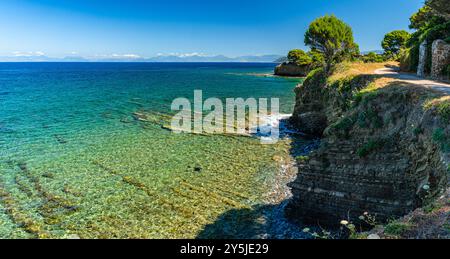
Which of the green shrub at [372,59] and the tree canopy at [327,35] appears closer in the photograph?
the tree canopy at [327,35]

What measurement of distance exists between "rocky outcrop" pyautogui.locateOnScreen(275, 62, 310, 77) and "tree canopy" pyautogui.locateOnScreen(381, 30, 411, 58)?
2891 cm

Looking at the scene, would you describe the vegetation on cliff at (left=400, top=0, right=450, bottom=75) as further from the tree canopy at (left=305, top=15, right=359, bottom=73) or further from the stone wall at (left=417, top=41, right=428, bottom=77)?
the tree canopy at (left=305, top=15, right=359, bottom=73)

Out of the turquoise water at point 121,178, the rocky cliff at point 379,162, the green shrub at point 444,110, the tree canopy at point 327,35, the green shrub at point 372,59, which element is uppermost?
the tree canopy at point 327,35

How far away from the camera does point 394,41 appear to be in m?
76.9

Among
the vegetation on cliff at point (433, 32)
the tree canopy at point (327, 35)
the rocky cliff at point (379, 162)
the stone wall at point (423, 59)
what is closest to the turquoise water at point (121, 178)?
the rocky cliff at point (379, 162)

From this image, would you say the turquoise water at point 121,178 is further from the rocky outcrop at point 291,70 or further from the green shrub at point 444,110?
the rocky outcrop at point 291,70

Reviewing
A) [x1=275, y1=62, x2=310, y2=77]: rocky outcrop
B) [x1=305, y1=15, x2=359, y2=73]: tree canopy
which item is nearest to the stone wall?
[x1=305, y1=15, x2=359, y2=73]: tree canopy

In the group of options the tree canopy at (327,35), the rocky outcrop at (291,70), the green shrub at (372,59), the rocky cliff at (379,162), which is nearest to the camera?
the rocky cliff at (379,162)

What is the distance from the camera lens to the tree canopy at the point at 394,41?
76.2m

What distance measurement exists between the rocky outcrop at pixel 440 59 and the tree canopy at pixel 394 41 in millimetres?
57411

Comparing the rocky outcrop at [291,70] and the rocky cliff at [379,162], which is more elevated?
the rocky outcrop at [291,70]

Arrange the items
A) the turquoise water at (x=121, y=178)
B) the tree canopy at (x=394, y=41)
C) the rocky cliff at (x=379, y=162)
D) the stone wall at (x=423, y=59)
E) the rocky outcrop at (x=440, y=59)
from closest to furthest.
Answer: the rocky cliff at (x=379, y=162), the turquoise water at (x=121, y=178), the rocky outcrop at (x=440, y=59), the stone wall at (x=423, y=59), the tree canopy at (x=394, y=41)
